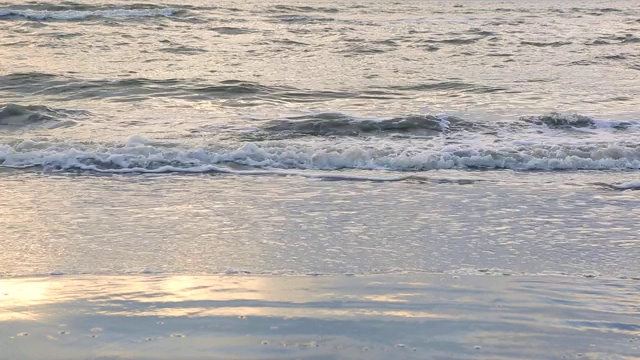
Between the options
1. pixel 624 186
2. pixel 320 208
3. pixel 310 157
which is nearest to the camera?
pixel 320 208

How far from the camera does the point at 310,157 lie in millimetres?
7578

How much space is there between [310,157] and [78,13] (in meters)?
20.1

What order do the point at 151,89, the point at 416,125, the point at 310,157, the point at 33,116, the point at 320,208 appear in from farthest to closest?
1. the point at 151,89
2. the point at 33,116
3. the point at 416,125
4. the point at 310,157
5. the point at 320,208

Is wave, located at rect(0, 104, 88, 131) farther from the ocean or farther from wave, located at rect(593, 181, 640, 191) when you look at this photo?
wave, located at rect(593, 181, 640, 191)

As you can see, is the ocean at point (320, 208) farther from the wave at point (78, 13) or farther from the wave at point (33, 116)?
the wave at point (78, 13)

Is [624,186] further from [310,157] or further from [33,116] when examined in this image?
[33,116]

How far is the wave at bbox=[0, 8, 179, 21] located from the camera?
24906 millimetres

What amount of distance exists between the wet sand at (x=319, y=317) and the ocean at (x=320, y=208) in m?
0.01

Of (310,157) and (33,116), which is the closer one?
(310,157)

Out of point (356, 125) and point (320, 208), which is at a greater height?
point (320, 208)

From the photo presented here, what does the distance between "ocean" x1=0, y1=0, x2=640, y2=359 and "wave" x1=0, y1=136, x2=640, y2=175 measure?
3cm

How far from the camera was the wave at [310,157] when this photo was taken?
7.34 meters

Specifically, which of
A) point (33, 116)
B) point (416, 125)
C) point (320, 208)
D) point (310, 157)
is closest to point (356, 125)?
point (416, 125)

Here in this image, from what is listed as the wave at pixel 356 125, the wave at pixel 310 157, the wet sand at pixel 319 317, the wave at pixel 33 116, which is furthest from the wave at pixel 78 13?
the wet sand at pixel 319 317
